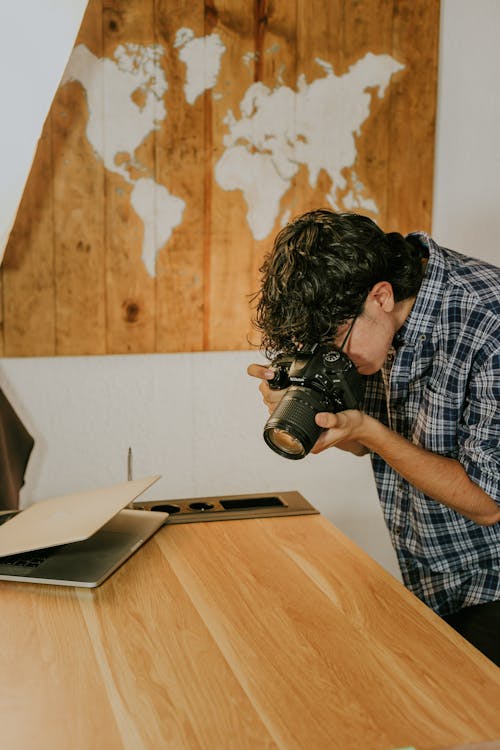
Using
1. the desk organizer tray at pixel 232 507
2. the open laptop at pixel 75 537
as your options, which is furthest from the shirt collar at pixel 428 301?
the open laptop at pixel 75 537

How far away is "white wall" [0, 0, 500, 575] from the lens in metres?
2.16

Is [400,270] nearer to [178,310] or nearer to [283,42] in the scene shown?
[178,310]

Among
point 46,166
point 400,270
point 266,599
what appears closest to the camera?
point 266,599

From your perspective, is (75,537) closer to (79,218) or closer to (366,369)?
(366,369)

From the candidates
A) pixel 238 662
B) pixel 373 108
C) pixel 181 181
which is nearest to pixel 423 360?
pixel 238 662

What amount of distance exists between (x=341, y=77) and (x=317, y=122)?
0.51 ft

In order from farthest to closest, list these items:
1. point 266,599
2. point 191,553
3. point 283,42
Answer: point 283,42 < point 191,553 < point 266,599

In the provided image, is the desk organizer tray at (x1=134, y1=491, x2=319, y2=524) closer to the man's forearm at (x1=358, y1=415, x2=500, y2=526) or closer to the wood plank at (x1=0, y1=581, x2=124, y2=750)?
the man's forearm at (x1=358, y1=415, x2=500, y2=526)

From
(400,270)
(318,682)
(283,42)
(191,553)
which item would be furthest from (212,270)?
(318,682)

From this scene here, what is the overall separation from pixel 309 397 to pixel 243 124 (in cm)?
127

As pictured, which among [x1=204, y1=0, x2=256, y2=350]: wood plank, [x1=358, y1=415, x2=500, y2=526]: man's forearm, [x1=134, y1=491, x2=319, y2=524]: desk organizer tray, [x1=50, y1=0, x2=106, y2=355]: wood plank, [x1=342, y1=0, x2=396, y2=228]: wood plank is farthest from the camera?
[x1=342, y1=0, x2=396, y2=228]: wood plank

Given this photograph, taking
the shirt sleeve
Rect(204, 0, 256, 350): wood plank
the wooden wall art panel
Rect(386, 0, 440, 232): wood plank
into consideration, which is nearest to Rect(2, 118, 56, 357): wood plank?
the wooden wall art panel

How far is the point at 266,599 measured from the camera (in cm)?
109

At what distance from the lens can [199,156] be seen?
2164 millimetres
